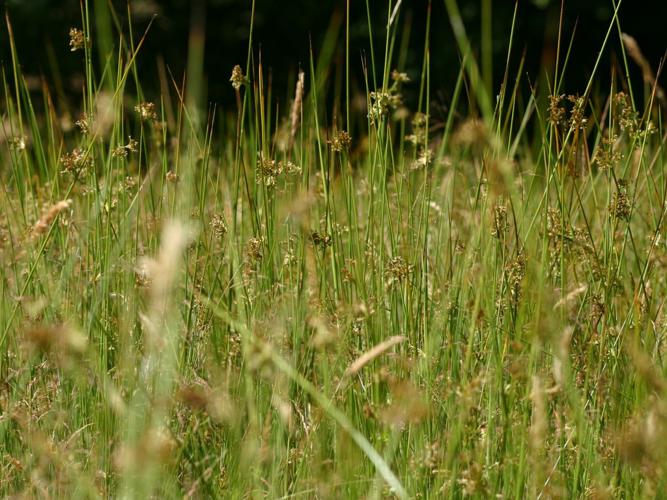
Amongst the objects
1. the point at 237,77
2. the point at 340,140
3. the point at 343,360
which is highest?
the point at 237,77

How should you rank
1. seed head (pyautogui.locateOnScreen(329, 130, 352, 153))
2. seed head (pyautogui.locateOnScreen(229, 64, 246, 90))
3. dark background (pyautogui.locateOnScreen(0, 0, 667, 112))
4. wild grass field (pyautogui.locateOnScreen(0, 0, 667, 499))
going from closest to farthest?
wild grass field (pyautogui.locateOnScreen(0, 0, 667, 499))
seed head (pyautogui.locateOnScreen(229, 64, 246, 90))
seed head (pyautogui.locateOnScreen(329, 130, 352, 153))
dark background (pyautogui.locateOnScreen(0, 0, 667, 112))

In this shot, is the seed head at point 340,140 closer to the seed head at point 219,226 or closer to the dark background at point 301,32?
the seed head at point 219,226

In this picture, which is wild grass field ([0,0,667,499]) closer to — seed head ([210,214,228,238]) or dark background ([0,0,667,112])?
seed head ([210,214,228,238])

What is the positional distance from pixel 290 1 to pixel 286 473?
7.96 meters

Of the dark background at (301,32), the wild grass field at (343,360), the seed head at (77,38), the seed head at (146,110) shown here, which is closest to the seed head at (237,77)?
the wild grass field at (343,360)

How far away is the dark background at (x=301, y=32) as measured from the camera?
8430 mm

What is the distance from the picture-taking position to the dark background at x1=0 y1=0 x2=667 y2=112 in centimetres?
843

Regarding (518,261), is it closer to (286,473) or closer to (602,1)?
(286,473)

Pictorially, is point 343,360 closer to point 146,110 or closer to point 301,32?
point 146,110

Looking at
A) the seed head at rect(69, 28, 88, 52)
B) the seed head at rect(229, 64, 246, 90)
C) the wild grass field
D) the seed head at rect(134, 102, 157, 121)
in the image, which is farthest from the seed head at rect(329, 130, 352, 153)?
the seed head at rect(69, 28, 88, 52)

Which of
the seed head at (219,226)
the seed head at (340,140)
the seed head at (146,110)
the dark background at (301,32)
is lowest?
the dark background at (301,32)

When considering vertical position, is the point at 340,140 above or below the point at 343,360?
above

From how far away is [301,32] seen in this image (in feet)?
30.0

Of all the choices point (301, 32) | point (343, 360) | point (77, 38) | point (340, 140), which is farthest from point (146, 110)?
point (301, 32)
